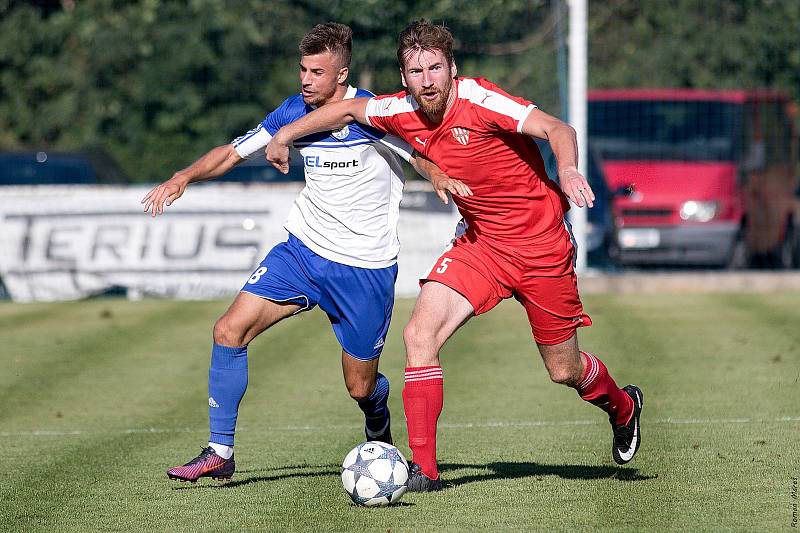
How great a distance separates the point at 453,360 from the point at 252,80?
490 inches

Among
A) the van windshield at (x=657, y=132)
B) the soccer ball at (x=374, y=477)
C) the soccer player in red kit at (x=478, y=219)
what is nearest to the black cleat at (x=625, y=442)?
the soccer player in red kit at (x=478, y=219)

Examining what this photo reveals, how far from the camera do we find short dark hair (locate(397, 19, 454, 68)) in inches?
262

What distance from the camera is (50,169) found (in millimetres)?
19750

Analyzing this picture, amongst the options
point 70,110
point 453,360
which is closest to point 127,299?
point 453,360

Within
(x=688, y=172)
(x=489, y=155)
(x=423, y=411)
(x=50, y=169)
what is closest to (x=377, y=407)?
(x=423, y=411)

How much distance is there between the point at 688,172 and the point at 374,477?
12.3 m

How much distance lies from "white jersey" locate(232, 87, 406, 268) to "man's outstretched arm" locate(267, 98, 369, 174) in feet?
0.75

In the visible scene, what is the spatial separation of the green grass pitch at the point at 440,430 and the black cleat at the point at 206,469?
0.08 m

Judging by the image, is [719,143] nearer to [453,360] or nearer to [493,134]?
[453,360]

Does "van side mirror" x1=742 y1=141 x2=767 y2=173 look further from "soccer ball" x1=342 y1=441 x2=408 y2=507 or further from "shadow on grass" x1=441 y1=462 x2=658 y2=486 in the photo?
"soccer ball" x1=342 y1=441 x2=408 y2=507

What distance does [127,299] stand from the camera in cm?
1697

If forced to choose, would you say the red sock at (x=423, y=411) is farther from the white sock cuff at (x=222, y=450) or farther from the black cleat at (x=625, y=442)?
the black cleat at (x=625, y=442)

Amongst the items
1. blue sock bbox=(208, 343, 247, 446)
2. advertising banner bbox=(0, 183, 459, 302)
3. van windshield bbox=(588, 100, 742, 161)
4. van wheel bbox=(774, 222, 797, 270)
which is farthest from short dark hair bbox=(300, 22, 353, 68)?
van wheel bbox=(774, 222, 797, 270)

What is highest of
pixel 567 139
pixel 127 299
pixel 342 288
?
pixel 567 139
